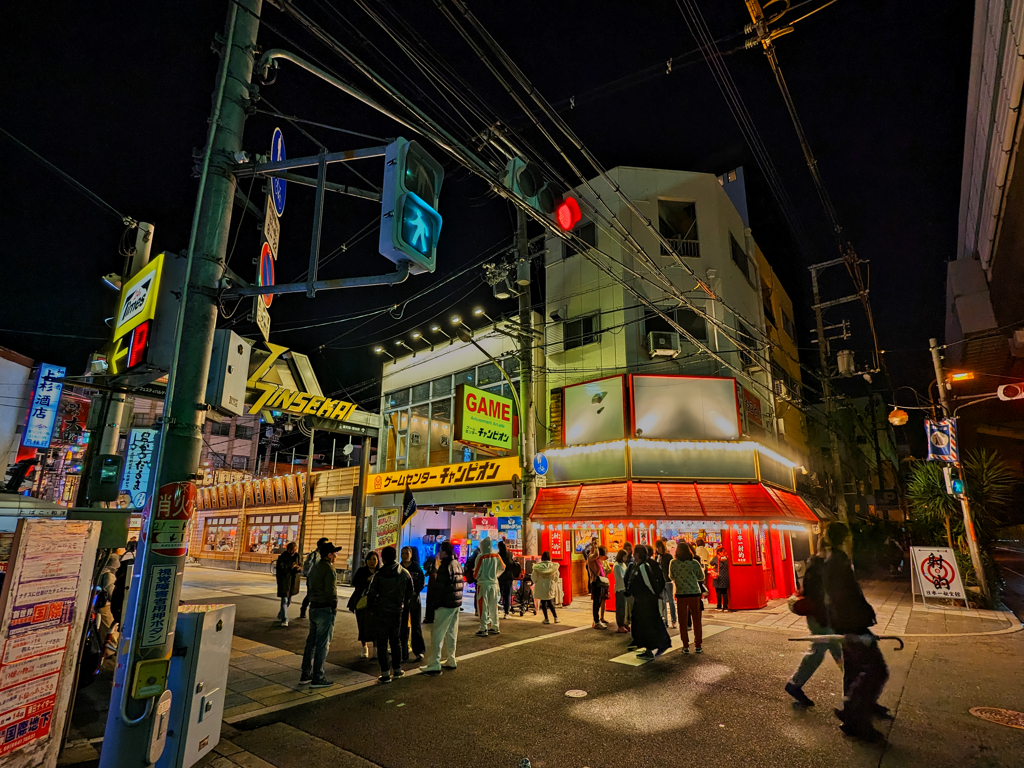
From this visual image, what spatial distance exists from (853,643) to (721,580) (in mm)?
9637

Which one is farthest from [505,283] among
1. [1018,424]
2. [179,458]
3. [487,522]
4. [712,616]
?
[1018,424]

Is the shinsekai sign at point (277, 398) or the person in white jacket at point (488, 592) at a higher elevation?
the shinsekai sign at point (277, 398)

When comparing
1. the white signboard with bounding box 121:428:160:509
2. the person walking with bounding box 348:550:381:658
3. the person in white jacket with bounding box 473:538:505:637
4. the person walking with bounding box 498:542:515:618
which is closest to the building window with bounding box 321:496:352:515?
the white signboard with bounding box 121:428:160:509

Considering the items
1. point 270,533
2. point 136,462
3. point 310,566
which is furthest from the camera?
point 270,533

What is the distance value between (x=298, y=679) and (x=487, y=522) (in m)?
13.4

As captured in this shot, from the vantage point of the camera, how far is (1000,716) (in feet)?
19.4

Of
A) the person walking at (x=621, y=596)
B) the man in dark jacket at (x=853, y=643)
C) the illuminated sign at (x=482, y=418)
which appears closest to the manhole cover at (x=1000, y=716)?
the man in dark jacket at (x=853, y=643)

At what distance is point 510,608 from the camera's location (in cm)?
1461

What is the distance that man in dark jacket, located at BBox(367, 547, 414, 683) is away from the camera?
7492 mm

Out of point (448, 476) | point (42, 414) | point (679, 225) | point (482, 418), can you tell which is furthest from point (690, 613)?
point (42, 414)

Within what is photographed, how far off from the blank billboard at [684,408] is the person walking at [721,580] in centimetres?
410

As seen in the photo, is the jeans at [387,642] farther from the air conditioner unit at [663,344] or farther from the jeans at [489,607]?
the air conditioner unit at [663,344]

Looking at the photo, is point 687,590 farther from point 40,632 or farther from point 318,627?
point 40,632

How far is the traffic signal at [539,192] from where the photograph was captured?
8.33 metres
